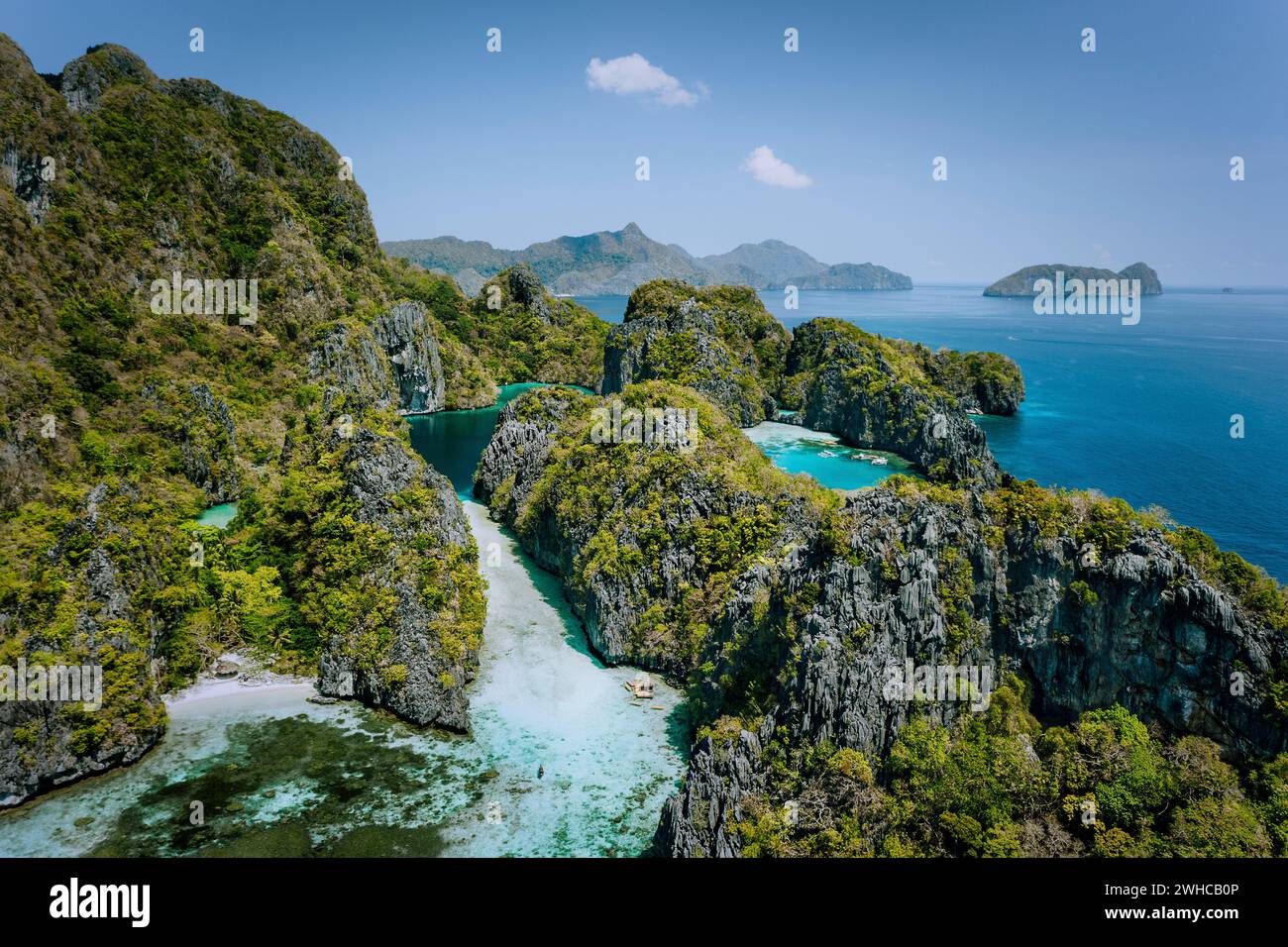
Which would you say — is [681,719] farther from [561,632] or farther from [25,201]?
[25,201]

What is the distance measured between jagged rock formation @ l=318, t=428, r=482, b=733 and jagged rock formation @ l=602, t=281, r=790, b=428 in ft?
137

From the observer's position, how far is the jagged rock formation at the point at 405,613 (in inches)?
1217

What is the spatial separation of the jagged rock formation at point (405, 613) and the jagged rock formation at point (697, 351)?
4190 centimetres

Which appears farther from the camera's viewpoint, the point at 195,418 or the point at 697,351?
the point at 697,351

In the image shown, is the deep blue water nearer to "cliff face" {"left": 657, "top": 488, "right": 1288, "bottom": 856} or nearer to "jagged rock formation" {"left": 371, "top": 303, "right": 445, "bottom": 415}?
"cliff face" {"left": 657, "top": 488, "right": 1288, "bottom": 856}

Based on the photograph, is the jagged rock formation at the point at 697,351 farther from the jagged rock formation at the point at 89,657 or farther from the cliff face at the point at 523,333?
the jagged rock formation at the point at 89,657

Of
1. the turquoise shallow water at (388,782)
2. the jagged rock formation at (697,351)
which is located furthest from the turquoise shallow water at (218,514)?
the jagged rock formation at (697,351)

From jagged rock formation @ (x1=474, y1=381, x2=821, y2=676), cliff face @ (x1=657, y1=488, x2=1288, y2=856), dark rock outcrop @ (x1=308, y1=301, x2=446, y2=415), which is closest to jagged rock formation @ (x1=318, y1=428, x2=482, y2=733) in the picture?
jagged rock formation @ (x1=474, y1=381, x2=821, y2=676)

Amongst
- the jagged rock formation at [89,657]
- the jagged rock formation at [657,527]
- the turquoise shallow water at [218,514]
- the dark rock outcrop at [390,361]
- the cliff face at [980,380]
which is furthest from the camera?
the cliff face at [980,380]

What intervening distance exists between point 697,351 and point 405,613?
56.5m

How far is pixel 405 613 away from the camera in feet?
109

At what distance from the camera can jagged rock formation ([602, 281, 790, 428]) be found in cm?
8162

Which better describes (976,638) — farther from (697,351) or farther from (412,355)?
(412,355)

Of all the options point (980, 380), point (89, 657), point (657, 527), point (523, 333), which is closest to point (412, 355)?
point (523, 333)
